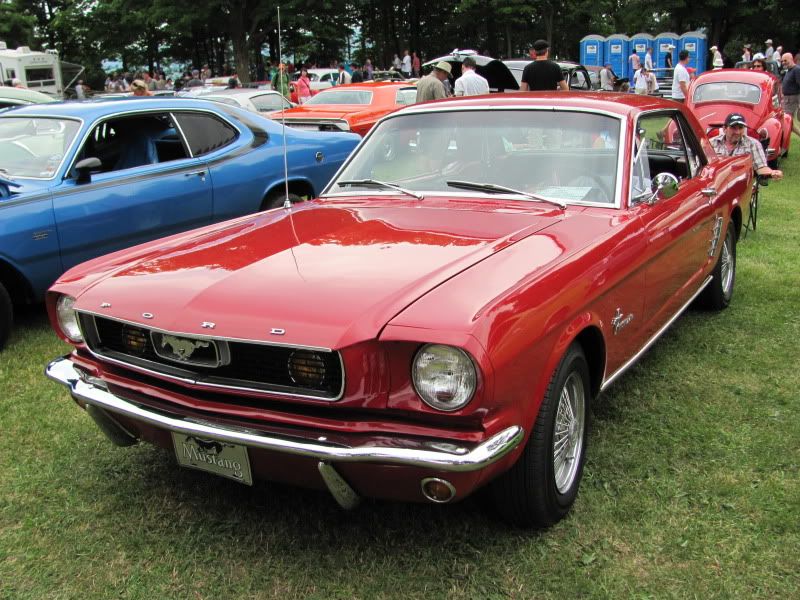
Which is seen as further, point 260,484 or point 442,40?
point 442,40

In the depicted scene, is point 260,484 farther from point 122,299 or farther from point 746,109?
point 746,109

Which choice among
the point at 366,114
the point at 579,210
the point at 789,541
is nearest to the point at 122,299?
the point at 579,210

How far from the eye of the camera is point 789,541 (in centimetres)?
288

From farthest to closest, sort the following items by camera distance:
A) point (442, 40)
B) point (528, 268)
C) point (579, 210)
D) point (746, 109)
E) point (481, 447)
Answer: point (442, 40) → point (746, 109) → point (579, 210) → point (528, 268) → point (481, 447)

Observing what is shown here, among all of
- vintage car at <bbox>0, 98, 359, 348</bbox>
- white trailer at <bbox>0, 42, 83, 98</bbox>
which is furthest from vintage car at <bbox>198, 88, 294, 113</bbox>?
white trailer at <bbox>0, 42, 83, 98</bbox>

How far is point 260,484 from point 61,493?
33.3 inches

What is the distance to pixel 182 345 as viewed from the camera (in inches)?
108

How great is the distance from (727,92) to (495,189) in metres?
9.70

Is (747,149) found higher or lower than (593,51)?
lower

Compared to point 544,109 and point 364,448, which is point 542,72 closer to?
point 544,109

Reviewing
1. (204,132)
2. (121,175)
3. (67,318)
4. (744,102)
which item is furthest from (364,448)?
(744,102)

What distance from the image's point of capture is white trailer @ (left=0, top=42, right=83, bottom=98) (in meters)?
25.5

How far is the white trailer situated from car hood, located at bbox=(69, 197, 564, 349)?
23517 mm

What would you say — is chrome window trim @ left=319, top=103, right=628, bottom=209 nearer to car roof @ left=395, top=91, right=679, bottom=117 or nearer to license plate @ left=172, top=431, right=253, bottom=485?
car roof @ left=395, top=91, right=679, bottom=117
